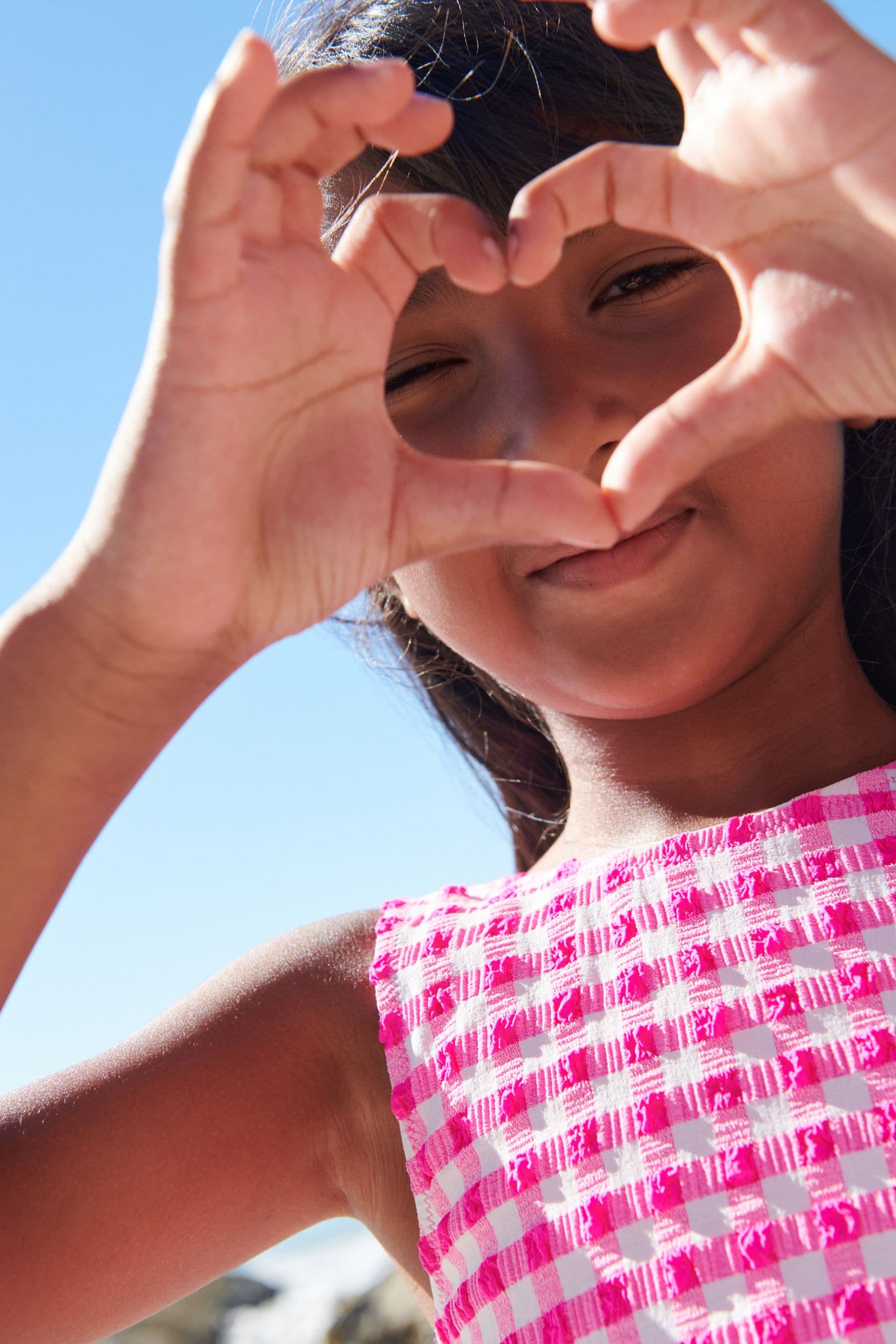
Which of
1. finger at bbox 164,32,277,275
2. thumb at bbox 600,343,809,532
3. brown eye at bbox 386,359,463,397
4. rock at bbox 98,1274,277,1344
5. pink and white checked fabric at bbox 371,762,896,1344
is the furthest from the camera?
rock at bbox 98,1274,277,1344

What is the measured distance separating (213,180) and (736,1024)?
3.12ft

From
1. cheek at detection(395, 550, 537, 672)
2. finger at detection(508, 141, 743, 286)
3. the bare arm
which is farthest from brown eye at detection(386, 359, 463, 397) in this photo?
the bare arm

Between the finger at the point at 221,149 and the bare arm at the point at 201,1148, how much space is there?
3.25 ft

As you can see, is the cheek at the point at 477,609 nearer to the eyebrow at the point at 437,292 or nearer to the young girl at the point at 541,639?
the young girl at the point at 541,639

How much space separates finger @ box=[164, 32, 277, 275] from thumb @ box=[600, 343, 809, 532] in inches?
14.0

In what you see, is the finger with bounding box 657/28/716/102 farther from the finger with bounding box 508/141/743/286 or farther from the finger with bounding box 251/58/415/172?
the finger with bounding box 251/58/415/172

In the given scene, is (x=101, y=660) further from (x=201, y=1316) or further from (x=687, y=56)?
(x=201, y=1316)

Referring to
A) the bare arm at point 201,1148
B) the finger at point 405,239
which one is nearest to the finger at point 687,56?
the finger at point 405,239

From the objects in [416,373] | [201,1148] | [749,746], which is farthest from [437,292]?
[201,1148]

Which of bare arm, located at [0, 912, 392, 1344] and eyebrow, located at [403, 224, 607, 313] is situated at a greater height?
eyebrow, located at [403, 224, 607, 313]

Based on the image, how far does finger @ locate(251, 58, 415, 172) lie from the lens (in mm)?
905

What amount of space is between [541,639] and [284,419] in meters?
0.57

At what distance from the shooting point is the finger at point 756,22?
89cm

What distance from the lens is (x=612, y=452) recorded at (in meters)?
1.36
